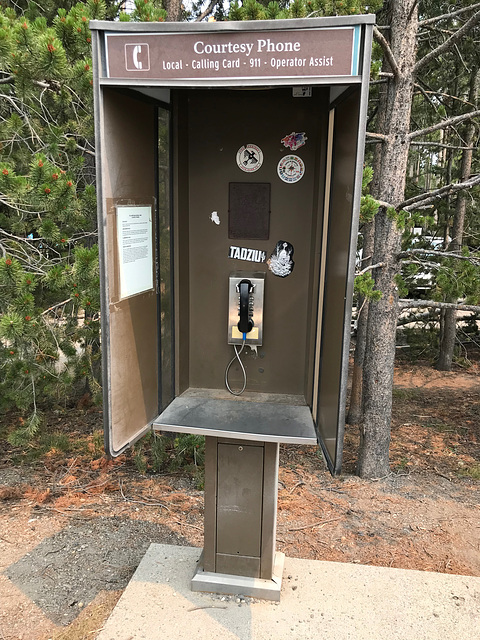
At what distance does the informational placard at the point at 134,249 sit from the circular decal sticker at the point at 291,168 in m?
0.72

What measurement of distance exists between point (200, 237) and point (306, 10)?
6.93ft

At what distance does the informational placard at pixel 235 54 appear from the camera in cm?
197

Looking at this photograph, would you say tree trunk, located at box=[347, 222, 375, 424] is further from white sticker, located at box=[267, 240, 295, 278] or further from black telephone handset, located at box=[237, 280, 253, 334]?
black telephone handset, located at box=[237, 280, 253, 334]

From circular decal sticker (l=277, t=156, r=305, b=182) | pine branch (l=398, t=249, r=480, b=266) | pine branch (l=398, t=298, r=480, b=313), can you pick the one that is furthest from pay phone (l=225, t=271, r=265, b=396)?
pine branch (l=398, t=298, r=480, b=313)

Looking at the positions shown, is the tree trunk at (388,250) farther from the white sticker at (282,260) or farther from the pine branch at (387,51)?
the white sticker at (282,260)

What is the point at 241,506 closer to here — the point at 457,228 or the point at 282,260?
the point at 282,260

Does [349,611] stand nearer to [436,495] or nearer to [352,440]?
[436,495]

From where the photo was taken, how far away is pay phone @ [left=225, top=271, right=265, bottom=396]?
2.81m

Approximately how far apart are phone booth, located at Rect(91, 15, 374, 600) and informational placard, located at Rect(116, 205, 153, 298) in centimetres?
1

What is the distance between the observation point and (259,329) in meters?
2.89

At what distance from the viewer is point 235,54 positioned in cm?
203

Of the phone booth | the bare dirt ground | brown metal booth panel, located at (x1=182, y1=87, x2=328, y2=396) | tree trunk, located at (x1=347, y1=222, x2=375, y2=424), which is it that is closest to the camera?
the phone booth

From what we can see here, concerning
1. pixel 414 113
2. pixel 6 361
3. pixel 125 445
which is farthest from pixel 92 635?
pixel 414 113

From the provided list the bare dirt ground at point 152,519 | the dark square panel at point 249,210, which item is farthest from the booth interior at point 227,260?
the bare dirt ground at point 152,519
